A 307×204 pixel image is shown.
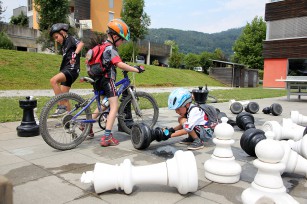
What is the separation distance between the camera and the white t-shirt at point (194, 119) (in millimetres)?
3707

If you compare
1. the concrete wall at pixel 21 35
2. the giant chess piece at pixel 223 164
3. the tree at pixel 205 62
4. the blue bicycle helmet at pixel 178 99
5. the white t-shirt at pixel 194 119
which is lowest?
the giant chess piece at pixel 223 164

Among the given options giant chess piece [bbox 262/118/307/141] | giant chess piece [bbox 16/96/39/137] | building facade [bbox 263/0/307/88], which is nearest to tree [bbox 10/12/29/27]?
building facade [bbox 263/0/307/88]

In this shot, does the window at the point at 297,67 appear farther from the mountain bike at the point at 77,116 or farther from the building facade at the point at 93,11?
the building facade at the point at 93,11

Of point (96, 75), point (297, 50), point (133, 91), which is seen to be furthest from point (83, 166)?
point (297, 50)

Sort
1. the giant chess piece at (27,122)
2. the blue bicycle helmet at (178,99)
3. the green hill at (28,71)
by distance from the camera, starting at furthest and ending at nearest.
Answer: the green hill at (28,71)
the giant chess piece at (27,122)
the blue bicycle helmet at (178,99)

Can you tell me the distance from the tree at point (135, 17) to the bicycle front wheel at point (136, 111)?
27694mm

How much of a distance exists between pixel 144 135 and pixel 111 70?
1180mm

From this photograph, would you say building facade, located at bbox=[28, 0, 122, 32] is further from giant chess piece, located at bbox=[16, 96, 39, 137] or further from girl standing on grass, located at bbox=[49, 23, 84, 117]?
giant chess piece, located at bbox=[16, 96, 39, 137]

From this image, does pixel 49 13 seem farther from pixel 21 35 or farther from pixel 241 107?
pixel 241 107

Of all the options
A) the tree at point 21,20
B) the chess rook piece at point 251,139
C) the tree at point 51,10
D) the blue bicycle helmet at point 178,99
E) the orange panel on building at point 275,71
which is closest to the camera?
the chess rook piece at point 251,139

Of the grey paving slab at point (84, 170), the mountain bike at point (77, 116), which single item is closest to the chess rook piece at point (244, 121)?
the grey paving slab at point (84, 170)

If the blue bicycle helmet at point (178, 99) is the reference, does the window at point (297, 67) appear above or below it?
above

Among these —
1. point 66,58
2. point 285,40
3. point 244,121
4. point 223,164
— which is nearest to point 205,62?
point 285,40

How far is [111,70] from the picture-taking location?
13.5 feet
